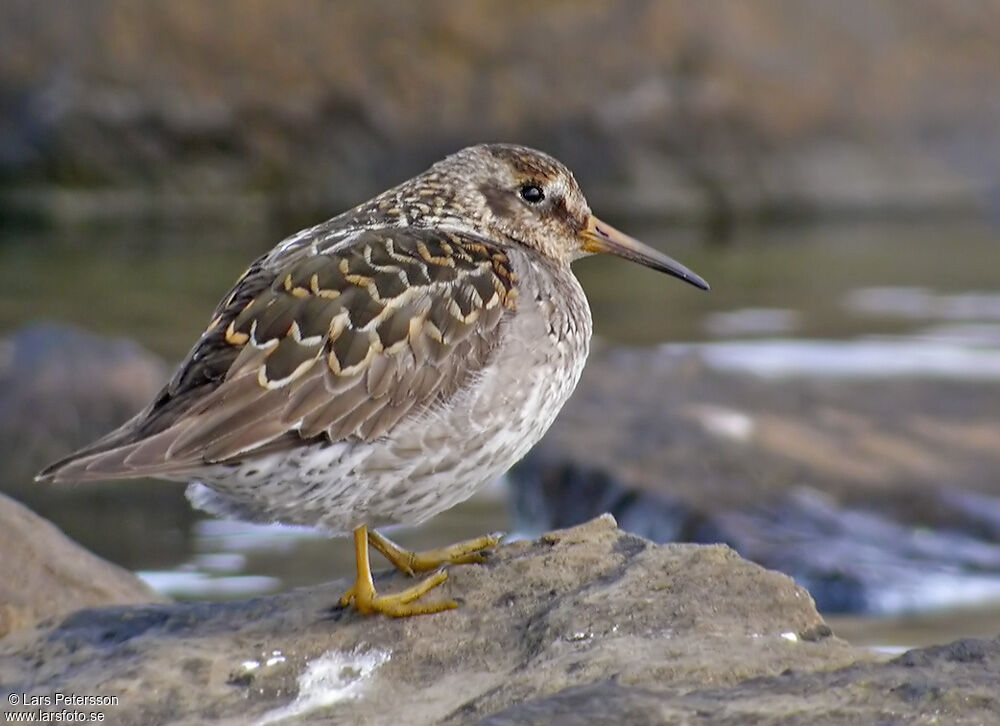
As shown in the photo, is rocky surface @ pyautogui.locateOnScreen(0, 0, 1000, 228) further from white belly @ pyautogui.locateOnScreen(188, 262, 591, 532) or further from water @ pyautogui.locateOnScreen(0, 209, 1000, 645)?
white belly @ pyautogui.locateOnScreen(188, 262, 591, 532)

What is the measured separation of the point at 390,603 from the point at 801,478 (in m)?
4.33

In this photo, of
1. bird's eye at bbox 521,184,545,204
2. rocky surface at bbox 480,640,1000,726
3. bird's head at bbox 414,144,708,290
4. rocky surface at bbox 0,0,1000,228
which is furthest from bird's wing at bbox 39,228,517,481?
rocky surface at bbox 0,0,1000,228

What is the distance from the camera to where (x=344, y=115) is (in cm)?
1845

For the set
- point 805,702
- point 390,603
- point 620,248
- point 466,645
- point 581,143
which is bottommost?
point 805,702

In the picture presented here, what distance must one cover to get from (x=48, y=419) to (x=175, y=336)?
3134 millimetres

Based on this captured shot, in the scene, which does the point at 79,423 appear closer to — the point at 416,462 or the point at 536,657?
the point at 416,462

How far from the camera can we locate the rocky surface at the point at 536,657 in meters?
4.39

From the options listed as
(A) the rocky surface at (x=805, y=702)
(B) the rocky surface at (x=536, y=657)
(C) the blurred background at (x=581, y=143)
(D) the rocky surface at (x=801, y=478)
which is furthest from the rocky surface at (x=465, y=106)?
(A) the rocky surface at (x=805, y=702)

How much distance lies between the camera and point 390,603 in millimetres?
5461

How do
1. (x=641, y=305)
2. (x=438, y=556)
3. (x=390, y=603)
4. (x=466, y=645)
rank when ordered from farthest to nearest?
(x=641, y=305)
(x=438, y=556)
(x=390, y=603)
(x=466, y=645)

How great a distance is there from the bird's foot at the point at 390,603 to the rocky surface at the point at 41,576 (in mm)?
1049

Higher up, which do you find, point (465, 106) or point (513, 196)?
point (465, 106)

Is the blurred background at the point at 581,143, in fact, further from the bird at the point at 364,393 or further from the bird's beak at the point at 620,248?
the bird at the point at 364,393

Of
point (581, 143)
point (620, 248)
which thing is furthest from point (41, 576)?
point (581, 143)
